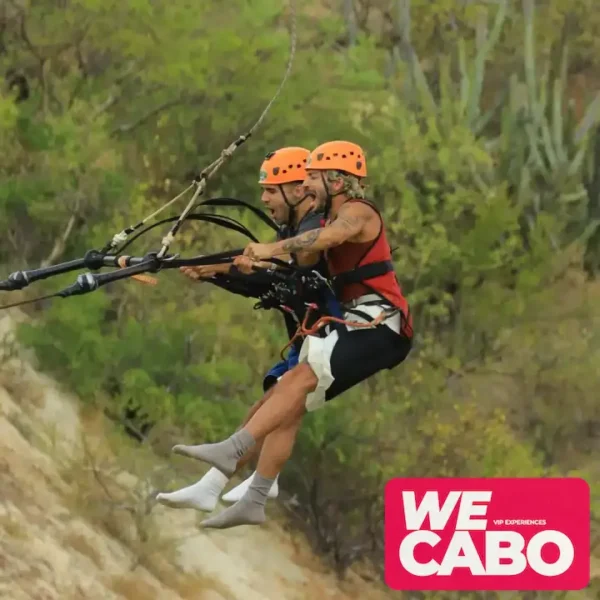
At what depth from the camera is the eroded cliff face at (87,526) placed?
19.2 feet

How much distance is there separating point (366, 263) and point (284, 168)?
1.57 ft

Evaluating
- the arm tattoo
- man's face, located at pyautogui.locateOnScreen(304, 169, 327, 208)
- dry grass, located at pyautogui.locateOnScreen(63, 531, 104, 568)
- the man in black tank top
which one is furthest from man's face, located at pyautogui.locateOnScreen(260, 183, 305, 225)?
dry grass, located at pyautogui.locateOnScreen(63, 531, 104, 568)

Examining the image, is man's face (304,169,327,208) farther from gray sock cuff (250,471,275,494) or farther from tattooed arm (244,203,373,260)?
gray sock cuff (250,471,275,494)

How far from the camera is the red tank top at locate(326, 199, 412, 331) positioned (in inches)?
131

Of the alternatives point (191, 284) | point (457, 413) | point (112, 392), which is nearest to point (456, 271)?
point (457, 413)

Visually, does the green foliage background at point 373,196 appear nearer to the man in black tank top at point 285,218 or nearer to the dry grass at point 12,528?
the dry grass at point 12,528

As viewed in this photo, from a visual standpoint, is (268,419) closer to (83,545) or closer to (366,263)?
(366,263)

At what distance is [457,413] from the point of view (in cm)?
822

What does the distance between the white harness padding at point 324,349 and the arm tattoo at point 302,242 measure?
285mm

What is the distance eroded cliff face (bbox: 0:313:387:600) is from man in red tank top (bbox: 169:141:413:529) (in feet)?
9.31

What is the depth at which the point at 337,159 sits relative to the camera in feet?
11.1

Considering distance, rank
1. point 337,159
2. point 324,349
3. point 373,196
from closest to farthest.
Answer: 1. point 324,349
2. point 337,159
3. point 373,196

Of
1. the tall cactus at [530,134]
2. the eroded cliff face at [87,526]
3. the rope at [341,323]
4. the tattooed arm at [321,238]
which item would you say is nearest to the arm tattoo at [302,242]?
the tattooed arm at [321,238]

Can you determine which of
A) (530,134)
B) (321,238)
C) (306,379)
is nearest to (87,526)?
(306,379)
